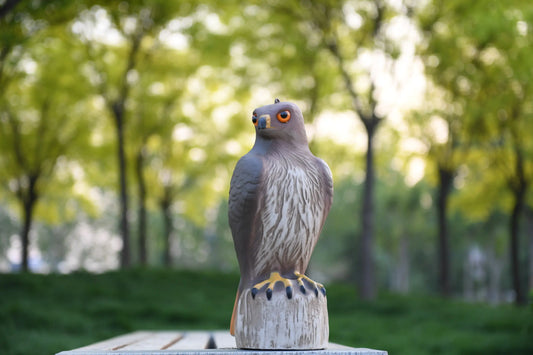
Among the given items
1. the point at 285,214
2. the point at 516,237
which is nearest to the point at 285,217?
the point at 285,214

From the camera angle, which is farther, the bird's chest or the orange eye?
the orange eye

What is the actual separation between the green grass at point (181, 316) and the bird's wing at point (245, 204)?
3923mm

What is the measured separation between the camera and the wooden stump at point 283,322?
338cm

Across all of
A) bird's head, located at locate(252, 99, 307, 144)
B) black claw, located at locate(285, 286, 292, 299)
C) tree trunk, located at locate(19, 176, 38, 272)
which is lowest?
black claw, located at locate(285, 286, 292, 299)

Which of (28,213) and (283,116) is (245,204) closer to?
(283,116)

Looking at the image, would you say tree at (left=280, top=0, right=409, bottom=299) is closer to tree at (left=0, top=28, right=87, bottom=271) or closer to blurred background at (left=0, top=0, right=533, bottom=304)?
blurred background at (left=0, top=0, right=533, bottom=304)

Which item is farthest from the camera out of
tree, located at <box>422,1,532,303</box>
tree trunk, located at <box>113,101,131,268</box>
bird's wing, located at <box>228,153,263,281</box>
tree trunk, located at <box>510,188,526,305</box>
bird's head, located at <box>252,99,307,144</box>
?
tree trunk, located at <box>510,188,526,305</box>

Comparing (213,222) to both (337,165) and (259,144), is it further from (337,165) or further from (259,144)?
(259,144)

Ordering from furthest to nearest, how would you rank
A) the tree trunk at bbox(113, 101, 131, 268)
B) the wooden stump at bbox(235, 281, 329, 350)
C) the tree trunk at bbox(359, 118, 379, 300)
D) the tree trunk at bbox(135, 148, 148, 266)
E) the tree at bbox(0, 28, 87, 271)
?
the tree trunk at bbox(135, 148, 148, 266)
the tree at bbox(0, 28, 87, 271)
the tree trunk at bbox(113, 101, 131, 268)
the tree trunk at bbox(359, 118, 379, 300)
the wooden stump at bbox(235, 281, 329, 350)

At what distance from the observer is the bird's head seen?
374cm

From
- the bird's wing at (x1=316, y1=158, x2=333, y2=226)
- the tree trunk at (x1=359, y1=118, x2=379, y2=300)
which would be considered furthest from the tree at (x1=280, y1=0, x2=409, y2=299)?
the bird's wing at (x1=316, y1=158, x2=333, y2=226)

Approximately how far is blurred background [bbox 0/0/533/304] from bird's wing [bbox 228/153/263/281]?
6.78 m

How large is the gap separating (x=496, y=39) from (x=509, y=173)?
408 centimetres

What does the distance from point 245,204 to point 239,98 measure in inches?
485
